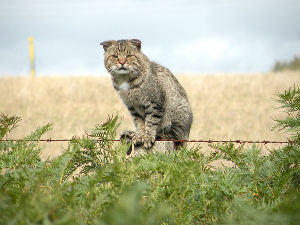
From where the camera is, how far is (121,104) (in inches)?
602

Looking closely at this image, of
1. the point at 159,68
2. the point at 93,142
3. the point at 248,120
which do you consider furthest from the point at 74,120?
the point at 93,142

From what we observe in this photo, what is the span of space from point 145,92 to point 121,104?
10678 millimetres

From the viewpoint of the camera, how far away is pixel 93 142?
262 cm

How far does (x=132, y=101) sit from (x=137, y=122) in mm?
248

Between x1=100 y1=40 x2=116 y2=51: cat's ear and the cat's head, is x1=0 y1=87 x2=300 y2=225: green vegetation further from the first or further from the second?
x1=100 y1=40 x2=116 y2=51: cat's ear

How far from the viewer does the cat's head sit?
15.7 ft

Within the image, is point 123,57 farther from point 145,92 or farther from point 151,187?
point 151,187

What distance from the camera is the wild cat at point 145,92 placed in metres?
4.61

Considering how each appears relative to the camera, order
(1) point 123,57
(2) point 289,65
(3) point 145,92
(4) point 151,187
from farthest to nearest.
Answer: (2) point 289,65 → (1) point 123,57 → (3) point 145,92 → (4) point 151,187

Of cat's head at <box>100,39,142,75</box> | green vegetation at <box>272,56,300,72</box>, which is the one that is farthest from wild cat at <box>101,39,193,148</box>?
green vegetation at <box>272,56,300,72</box>

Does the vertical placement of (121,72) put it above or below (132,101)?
above

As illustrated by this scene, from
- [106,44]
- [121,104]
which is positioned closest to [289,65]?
[121,104]

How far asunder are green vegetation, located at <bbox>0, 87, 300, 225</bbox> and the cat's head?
206 centimetres

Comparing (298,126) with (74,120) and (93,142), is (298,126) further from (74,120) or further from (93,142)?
(74,120)
